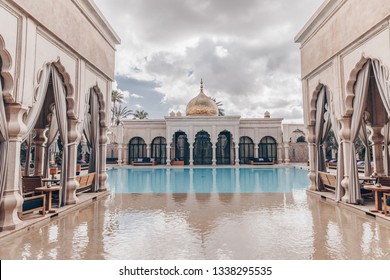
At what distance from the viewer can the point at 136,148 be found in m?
26.9

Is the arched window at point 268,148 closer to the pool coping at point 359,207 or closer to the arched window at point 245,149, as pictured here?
the arched window at point 245,149

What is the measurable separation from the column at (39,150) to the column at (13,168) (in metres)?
4.47

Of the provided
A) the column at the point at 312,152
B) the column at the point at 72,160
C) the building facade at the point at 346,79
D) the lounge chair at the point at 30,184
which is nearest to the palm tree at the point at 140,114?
the building facade at the point at 346,79

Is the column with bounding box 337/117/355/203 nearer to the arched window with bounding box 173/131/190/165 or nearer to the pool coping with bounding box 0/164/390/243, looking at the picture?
the pool coping with bounding box 0/164/390/243

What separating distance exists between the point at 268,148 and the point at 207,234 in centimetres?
2321

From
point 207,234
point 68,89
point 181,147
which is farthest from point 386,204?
point 181,147

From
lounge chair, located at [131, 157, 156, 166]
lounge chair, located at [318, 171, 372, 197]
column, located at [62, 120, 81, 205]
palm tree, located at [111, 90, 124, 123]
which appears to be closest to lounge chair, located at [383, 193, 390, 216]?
lounge chair, located at [318, 171, 372, 197]

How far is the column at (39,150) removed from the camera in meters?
9.00

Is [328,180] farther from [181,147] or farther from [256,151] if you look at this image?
[181,147]

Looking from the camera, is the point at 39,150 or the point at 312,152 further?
Answer: the point at 312,152

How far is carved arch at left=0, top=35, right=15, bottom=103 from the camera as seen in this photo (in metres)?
4.67
